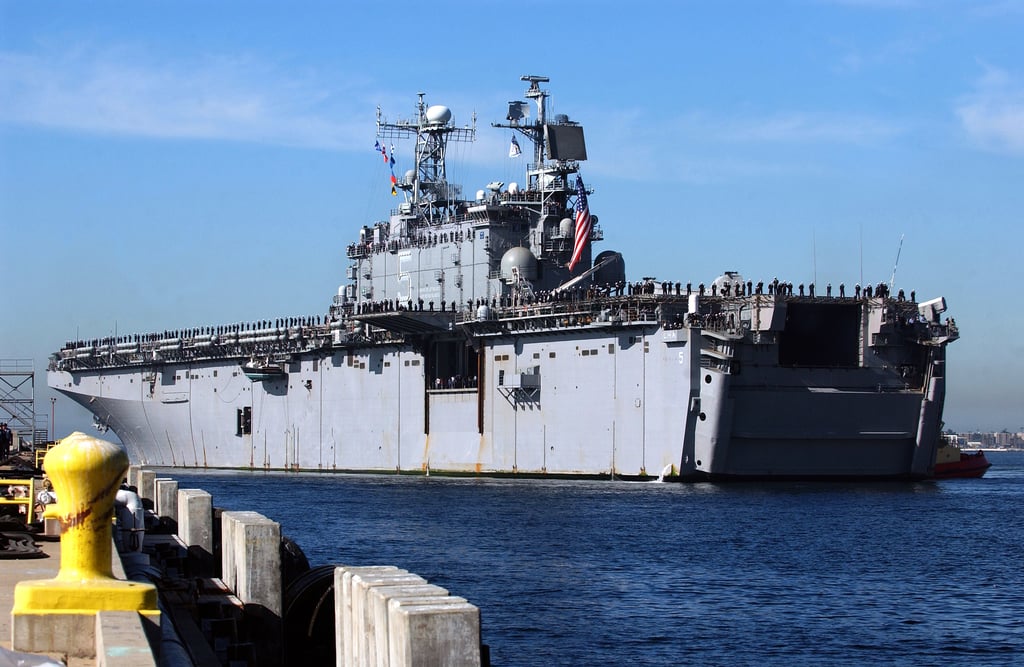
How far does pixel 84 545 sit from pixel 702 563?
18503mm

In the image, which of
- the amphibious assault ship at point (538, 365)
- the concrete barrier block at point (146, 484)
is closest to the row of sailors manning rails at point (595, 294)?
the amphibious assault ship at point (538, 365)

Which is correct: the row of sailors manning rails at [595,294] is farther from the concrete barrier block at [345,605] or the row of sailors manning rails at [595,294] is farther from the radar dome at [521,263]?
the concrete barrier block at [345,605]

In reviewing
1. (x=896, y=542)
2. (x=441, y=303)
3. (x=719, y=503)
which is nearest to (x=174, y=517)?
(x=896, y=542)

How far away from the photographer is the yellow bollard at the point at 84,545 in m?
7.07

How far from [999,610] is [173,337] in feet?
160

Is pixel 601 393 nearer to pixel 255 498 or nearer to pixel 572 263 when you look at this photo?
pixel 572 263

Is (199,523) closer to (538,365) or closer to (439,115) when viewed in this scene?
(538,365)

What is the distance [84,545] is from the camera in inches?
287

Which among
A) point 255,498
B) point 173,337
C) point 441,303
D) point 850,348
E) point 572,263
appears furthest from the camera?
point 173,337

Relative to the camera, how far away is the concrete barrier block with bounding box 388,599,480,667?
621 centimetres

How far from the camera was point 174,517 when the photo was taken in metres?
19.7

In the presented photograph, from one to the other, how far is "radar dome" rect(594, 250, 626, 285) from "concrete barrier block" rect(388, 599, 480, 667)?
147ft

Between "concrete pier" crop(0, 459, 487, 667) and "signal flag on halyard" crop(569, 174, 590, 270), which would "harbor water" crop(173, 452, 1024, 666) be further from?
"signal flag on halyard" crop(569, 174, 590, 270)

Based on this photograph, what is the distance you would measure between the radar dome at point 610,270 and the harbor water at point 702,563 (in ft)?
35.1
